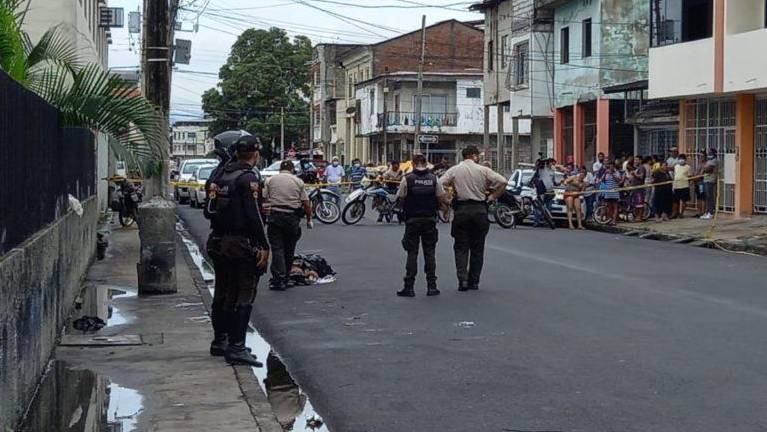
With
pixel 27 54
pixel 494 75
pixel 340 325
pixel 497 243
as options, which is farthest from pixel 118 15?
pixel 340 325

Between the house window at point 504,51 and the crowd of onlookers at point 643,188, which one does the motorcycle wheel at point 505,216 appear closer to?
the crowd of onlookers at point 643,188

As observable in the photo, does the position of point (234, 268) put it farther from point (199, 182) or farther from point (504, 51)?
point (504, 51)

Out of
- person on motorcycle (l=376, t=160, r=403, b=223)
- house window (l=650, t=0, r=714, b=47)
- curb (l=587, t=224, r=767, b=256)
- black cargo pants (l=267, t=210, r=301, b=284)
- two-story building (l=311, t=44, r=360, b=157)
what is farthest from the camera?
two-story building (l=311, t=44, r=360, b=157)

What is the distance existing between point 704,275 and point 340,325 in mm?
→ 7168

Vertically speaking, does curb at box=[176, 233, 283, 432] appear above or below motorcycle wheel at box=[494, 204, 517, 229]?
below

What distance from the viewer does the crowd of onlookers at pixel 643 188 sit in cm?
2836

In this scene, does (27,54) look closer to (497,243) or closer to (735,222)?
(497,243)

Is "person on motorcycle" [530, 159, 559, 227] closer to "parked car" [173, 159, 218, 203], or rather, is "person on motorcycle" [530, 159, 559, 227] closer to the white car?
the white car

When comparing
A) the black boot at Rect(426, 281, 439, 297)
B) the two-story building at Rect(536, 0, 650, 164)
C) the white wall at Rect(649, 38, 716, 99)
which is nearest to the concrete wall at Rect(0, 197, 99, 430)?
the black boot at Rect(426, 281, 439, 297)

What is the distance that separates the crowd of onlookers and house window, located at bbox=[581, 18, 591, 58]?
10862 mm

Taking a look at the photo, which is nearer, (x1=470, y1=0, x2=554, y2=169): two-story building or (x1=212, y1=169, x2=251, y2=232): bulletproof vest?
(x1=212, y1=169, x2=251, y2=232): bulletproof vest

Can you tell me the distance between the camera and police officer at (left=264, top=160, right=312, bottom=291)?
48.5 feet

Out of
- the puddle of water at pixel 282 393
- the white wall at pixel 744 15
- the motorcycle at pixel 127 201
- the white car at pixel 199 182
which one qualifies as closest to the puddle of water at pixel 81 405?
the puddle of water at pixel 282 393

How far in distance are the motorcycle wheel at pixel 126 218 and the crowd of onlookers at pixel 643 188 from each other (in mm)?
10255
